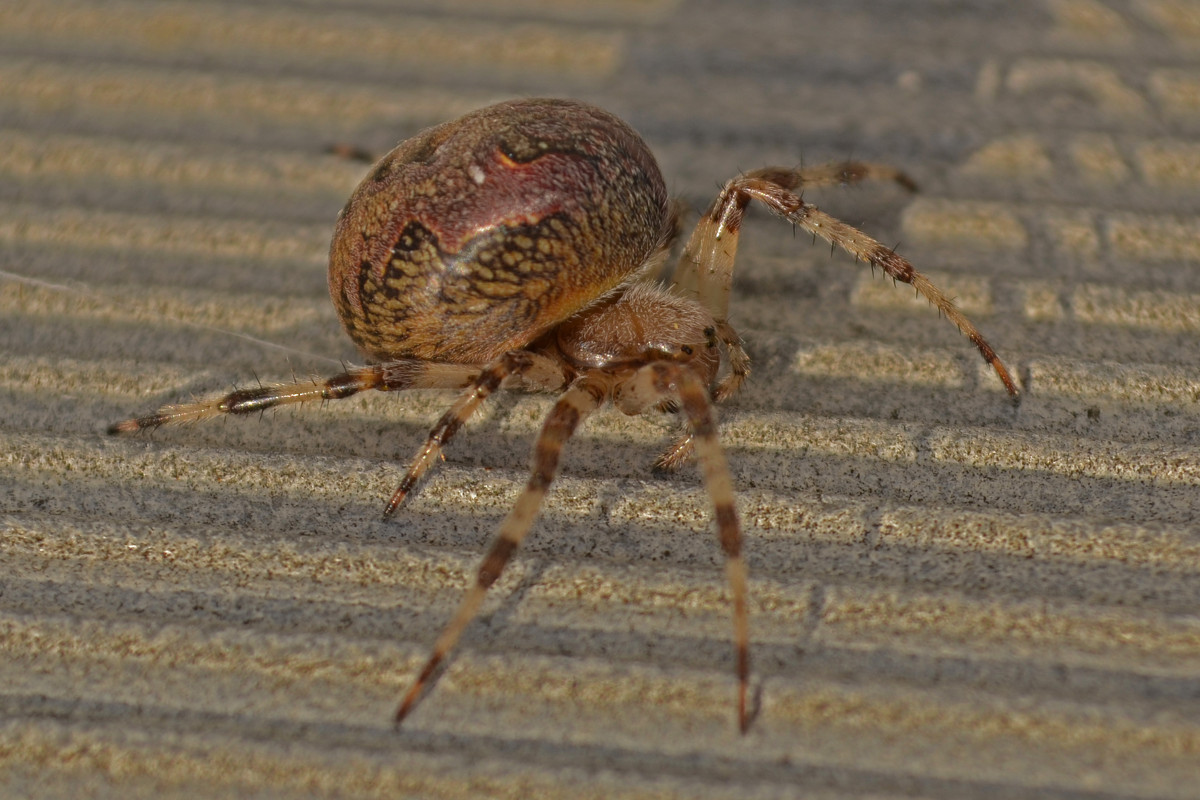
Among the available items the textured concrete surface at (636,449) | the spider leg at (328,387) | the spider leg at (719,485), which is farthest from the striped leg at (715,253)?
the spider leg at (328,387)

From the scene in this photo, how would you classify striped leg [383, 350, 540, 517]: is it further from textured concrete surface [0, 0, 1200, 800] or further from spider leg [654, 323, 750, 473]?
spider leg [654, 323, 750, 473]

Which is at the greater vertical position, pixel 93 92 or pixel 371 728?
pixel 93 92

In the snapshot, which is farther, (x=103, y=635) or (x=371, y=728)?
(x=103, y=635)

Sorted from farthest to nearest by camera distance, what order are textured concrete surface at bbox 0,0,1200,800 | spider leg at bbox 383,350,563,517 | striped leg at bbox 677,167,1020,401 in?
striped leg at bbox 677,167,1020,401 → spider leg at bbox 383,350,563,517 → textured concrete surface at bbox 0,0,1200,800

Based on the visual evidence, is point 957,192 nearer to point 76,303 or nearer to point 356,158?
point 356,158

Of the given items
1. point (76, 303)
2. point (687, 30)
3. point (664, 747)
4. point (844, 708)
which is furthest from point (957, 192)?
point (76, 303)

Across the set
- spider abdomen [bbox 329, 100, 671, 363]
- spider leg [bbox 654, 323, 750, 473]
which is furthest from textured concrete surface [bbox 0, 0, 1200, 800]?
spider abdomen [bbox 329, 100, 671, 363]

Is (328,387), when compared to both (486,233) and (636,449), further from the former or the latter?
(636,449)
